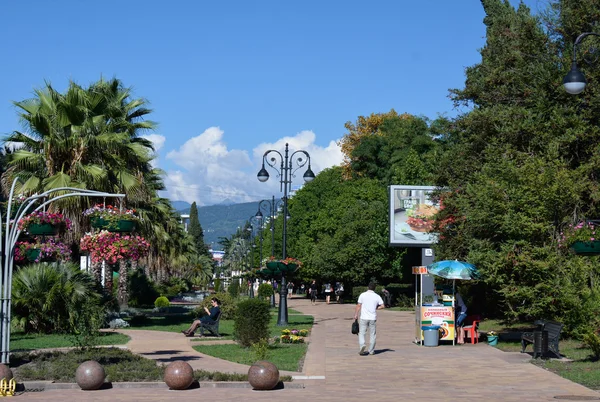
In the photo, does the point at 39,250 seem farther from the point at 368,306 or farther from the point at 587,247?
the point at 587,247

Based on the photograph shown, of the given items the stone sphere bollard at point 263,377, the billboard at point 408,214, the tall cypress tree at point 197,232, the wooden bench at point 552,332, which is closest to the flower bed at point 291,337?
the wooden bench at point 552,332

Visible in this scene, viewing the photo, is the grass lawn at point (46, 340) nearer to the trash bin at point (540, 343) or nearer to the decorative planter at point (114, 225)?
the decorative planter at point (114, 225)

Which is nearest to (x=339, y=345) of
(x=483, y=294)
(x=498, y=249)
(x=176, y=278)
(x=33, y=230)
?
(x=498, y=249)

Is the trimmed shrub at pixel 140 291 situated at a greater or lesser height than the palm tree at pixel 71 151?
lesser

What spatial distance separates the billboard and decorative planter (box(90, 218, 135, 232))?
98.1 ft

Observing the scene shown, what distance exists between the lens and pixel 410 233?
49094 mm

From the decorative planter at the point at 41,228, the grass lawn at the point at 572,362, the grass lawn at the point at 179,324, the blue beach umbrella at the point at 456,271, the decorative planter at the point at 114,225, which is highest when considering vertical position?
the decorative planter at the point at 114,225

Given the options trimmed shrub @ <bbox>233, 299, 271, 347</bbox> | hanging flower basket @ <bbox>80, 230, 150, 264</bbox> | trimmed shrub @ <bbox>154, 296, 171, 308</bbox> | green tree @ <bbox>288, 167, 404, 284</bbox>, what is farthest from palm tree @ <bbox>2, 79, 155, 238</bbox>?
green tree @ <bbox>288, 167, 404, 284</bbox>

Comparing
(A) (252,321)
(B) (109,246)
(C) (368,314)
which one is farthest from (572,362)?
(B) (109,246)

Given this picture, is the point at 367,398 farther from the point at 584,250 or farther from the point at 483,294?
the point at 483,294

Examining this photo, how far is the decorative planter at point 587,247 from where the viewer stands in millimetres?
17750

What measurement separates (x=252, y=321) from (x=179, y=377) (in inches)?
263

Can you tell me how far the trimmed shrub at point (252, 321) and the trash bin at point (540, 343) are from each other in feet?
20.8

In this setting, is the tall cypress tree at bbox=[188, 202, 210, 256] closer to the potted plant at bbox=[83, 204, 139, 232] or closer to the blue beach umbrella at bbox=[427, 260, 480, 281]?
the blue beach umbrella at bbox=[427, 260, 480, 281]
